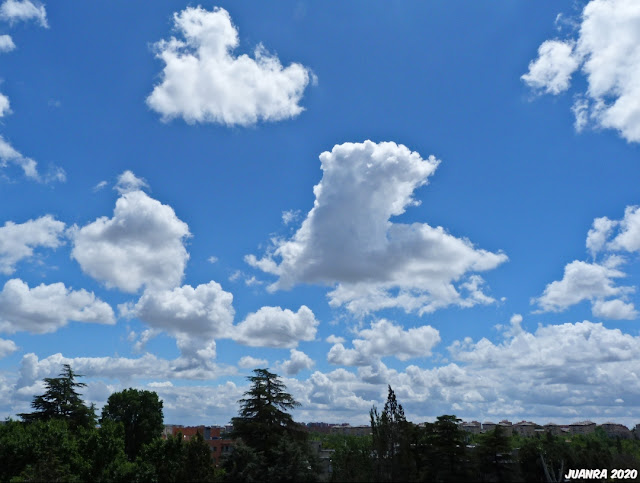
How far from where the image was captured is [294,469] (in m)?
36.5

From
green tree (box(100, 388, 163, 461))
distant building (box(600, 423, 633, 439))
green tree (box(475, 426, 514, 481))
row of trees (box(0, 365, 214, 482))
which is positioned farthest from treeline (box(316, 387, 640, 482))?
distant building (box(600, 423, 633, 439))

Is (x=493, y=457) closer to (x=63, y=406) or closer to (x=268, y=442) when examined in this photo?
(x=268, y=442)

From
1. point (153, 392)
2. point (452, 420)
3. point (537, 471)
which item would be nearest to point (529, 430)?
point (537, 471)

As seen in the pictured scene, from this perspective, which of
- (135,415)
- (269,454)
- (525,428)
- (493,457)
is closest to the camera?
(493,457)

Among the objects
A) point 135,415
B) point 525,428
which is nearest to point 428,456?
point 135,415

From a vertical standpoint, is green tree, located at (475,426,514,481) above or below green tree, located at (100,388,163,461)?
below

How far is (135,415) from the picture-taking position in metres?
64.4

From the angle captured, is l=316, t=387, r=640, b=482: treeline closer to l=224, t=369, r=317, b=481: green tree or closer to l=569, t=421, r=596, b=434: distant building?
l=224, t=369, r=317, b=481: green tree

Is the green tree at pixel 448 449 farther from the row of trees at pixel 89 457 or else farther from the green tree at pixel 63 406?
the green tree at pixel 63 406

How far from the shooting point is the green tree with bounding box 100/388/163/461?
63.4 meters

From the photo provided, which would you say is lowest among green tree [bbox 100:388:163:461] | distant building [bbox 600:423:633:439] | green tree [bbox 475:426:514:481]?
distant building [bbox 600:423:633:439]

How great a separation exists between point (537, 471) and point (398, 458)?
124 feet

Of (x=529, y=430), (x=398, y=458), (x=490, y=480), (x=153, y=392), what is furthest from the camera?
(x=529, y=430)

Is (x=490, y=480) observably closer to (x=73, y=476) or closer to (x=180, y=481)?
(x=180, y=481)
